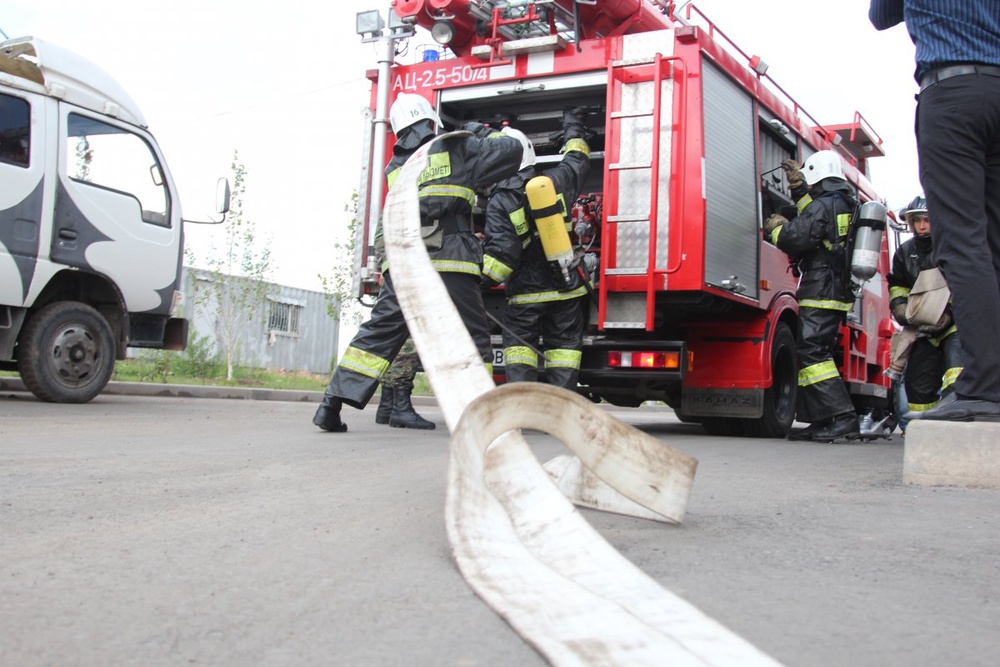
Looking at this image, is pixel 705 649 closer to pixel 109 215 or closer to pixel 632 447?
pixel 632 447

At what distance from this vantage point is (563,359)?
6480mm

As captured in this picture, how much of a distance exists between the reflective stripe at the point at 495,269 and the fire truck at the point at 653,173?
0.64 metres

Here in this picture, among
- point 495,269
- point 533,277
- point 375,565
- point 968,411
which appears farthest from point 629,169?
point 375,565

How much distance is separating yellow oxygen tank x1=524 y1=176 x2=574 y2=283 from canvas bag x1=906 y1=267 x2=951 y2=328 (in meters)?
2.24

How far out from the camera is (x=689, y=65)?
6.40m

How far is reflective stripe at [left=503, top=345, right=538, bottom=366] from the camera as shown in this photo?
21.1ft

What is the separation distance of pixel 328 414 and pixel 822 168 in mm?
4183

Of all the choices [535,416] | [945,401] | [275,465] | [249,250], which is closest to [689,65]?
[945,401]

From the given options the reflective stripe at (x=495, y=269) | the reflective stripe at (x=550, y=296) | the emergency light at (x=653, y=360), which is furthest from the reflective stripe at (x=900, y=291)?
the reflective stripe at (x=495, y=269)

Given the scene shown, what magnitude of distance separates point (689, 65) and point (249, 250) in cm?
1211

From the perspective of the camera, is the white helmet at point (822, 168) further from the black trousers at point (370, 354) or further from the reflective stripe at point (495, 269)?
the black trousers at point (370, 354)

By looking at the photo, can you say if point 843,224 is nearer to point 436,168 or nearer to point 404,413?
point 436,168

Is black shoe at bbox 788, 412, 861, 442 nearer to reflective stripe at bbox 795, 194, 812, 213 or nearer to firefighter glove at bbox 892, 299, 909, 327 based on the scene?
firefighter glove at bbox 892, 299, 909, 327

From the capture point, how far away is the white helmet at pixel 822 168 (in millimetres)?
7289
